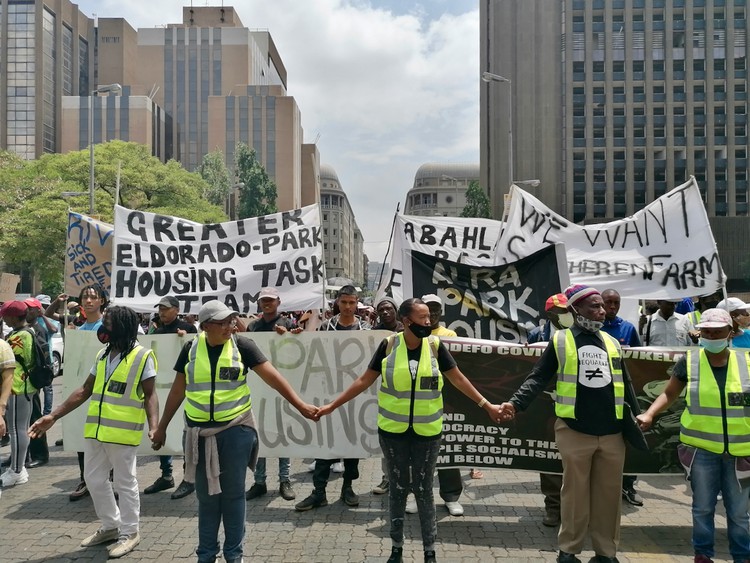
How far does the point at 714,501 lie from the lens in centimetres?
447

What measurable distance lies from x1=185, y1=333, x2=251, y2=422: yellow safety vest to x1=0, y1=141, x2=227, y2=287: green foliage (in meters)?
29.8

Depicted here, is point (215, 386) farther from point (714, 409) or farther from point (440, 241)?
point (440, 241)

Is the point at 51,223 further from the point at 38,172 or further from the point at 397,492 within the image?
the point at 397,492

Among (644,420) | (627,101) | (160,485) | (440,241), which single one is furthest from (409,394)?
(627,101)

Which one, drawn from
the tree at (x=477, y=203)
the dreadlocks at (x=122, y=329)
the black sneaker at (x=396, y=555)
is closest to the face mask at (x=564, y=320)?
the black sneaker at (x=396, y=555)

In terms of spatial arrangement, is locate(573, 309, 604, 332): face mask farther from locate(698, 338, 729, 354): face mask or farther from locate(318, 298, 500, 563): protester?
locate(318, 298, 500, 563): protester

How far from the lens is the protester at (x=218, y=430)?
4.38m

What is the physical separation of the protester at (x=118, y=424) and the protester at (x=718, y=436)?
12.3ft

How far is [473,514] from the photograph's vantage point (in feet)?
19.4

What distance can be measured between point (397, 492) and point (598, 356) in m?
1.63

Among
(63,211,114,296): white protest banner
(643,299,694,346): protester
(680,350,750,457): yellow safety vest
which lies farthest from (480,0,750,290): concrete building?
(680,350,750,457): yellow safety vest

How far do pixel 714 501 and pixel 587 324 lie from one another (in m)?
1.40

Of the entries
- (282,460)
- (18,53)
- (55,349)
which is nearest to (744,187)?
(55,349)

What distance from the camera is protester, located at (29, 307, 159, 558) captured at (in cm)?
505
